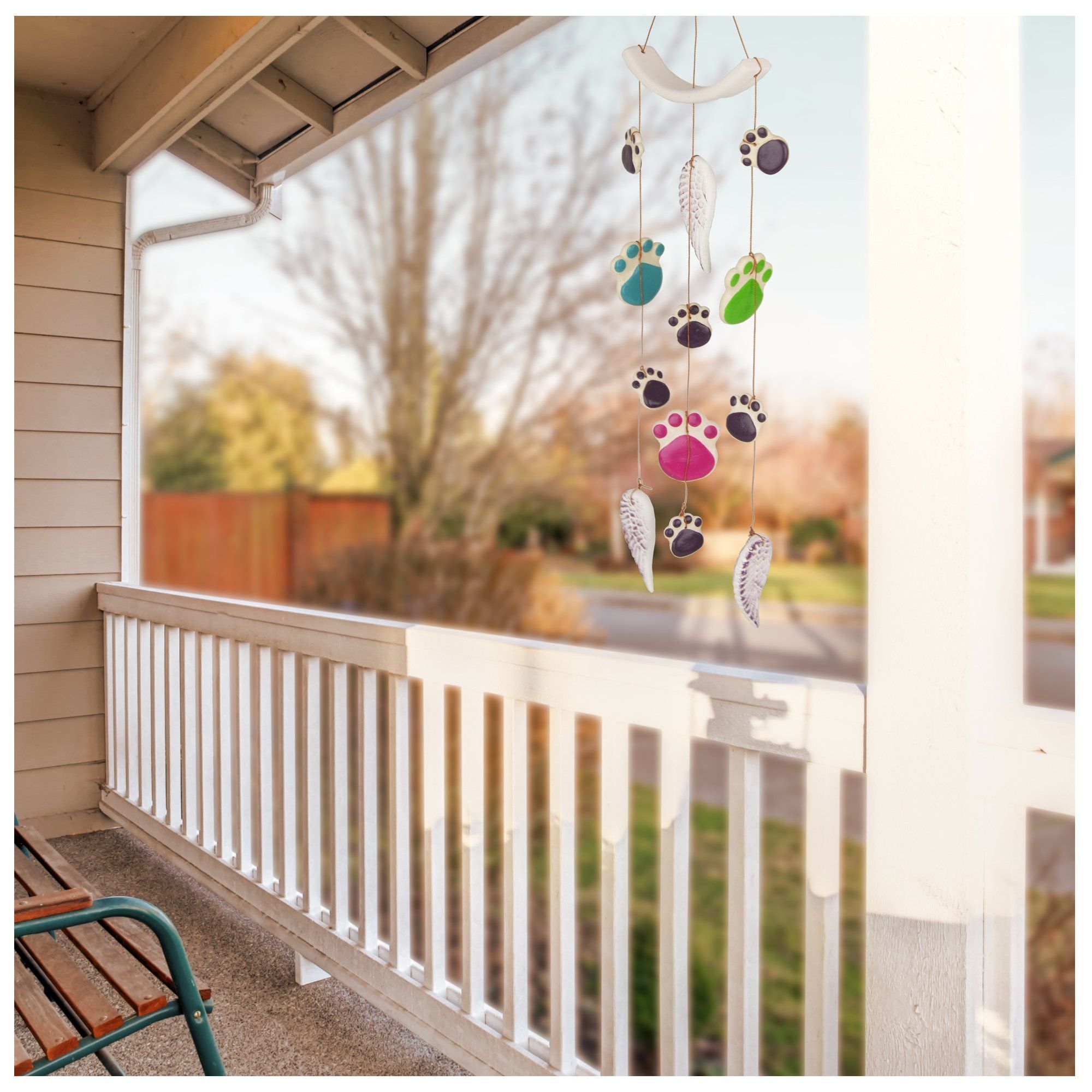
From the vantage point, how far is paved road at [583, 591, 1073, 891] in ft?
11.2

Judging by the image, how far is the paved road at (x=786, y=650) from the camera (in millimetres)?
→ 3428

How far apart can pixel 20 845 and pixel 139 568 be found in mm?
1684

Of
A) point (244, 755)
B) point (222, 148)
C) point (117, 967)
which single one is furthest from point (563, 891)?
point (222, 148)

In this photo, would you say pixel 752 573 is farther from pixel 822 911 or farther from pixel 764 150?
pixel 764 150

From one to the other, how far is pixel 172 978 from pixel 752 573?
1.10 meters

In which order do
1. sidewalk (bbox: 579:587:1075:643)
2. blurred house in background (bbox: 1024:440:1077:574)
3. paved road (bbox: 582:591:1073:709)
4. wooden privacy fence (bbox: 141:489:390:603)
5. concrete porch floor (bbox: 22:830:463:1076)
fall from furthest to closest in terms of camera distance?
1. wooden privacy fence (bbox: 141:489:390:603)
2. sidewalk (bbox: 579:587:1075:643)
3. paved road (bbox: 582:591:1073:709)
4. blurred house in background (bbox: 1024:440:1077:574)
5. concrete porch floor (bbox: 22:830:463:1076)

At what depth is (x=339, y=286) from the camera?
4.71m

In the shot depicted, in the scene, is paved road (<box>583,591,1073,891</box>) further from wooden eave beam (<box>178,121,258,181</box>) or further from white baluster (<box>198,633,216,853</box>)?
wooden eave beam (<box>178,121,258,181</box>)

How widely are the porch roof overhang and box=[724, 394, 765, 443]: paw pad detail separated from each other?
1.21 metres

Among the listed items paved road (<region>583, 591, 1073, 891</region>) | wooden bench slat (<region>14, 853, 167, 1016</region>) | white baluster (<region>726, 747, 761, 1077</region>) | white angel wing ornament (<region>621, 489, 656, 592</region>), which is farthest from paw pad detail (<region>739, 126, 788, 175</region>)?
paved road (<region>583, 591, 1073, 891</region>)

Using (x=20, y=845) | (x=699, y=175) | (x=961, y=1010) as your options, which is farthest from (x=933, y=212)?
(x=20, y=845)

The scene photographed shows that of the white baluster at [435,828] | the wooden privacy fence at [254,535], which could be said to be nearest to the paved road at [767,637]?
the wooden privacy fence at [254,535]

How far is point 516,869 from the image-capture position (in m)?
1.58

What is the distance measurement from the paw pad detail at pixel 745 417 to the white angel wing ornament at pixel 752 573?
0.47ft
